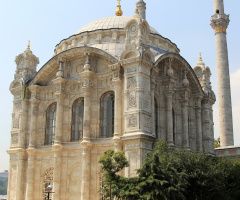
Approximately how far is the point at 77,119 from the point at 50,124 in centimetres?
250

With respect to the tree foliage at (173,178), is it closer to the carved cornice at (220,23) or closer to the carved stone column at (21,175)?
the carved stone column at (21,175)

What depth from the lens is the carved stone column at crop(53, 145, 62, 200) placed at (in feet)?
79.0

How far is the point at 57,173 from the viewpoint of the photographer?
80.1 feet

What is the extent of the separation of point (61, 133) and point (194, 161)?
970 cm

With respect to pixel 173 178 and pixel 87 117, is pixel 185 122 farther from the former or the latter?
pixel 173 178

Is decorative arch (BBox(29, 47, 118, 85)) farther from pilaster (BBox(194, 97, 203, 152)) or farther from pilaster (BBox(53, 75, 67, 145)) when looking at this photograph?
pilaster (BBox(194, 97, 203, 152))

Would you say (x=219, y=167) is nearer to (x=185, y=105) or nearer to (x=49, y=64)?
(x=185, y=105)

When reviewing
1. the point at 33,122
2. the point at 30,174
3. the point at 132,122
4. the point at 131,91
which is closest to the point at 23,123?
the point at 33,122

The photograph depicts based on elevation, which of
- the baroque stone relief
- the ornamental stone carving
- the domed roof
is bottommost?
the ornamental stone carving

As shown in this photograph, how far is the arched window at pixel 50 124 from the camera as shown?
26625 millimetres

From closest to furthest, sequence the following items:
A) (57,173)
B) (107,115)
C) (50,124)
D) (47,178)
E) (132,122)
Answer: (132,122) → (57,173) → (107,115) → (47,178) → (50,124)

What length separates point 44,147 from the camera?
86.0 ft

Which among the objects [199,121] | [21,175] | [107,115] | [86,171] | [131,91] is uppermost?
[131,91]

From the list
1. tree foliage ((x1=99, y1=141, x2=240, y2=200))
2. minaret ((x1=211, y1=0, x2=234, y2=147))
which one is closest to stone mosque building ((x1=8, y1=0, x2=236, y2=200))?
tree foliage ((x1=99, y1=141, x2=240, y2=200))
